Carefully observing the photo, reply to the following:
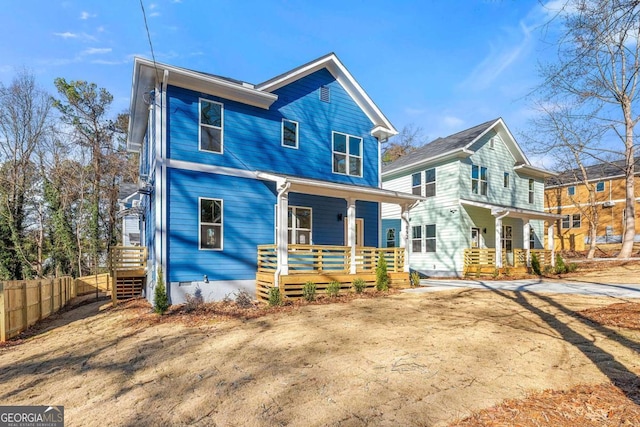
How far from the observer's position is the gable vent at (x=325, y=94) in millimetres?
12801

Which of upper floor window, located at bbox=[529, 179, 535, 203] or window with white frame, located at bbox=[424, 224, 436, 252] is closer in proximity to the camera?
window with white frame, located at bbox=[424, 224, 436, 252]

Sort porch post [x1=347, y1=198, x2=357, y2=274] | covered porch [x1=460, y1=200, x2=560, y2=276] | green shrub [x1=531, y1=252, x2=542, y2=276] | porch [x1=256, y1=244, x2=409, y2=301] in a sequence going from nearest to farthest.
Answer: porch [x1=256, y1=244, x2=409, y2=301]
porch post [x1=347, y1=198, x2=357, y2=274]
covered porch [x1=460, y1=200, x2=560, y2=276]
green shrub [x1=531, y1=252, x2=542, y2=276]

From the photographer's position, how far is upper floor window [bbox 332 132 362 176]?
13039mm

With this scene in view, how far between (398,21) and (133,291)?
1326cm

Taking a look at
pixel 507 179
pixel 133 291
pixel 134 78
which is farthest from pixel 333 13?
pixel 507 179

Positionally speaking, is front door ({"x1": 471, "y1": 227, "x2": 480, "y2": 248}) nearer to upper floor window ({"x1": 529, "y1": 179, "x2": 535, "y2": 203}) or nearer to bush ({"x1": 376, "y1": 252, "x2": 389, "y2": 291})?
upper floor window ({"x1": 529, "y1": 179, "x2": 535, "y2": 203})

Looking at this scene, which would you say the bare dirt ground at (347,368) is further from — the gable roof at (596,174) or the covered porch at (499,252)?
the gable roof at (596,174)

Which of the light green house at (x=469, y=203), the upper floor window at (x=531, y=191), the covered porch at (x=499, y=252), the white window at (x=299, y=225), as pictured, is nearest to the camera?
the white window at (x=299, y=225)

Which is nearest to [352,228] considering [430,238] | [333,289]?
[333,289]

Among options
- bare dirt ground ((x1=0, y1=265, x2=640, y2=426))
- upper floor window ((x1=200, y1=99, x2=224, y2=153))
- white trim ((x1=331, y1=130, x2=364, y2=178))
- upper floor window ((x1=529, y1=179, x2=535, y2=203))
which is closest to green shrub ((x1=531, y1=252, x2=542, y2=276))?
upper floor window ((x1=529, y1=179, x2=535, y2=203))

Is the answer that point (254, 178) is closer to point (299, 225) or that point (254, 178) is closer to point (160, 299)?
point (299, 225)

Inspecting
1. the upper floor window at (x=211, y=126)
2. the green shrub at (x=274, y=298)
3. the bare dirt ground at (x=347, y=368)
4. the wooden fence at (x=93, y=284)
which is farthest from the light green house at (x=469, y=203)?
the wooden fence at (x=93, y=284)

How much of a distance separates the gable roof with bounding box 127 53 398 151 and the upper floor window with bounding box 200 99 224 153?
40 centimetres

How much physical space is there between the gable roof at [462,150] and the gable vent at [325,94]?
7.15 meters
